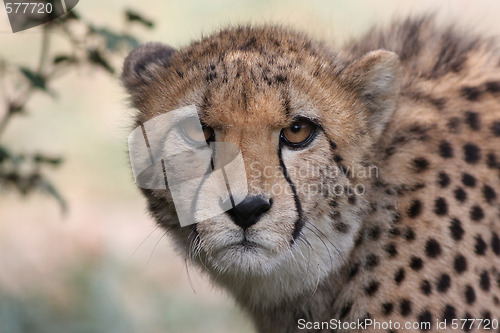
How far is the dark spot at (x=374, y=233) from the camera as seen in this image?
9.32 feet

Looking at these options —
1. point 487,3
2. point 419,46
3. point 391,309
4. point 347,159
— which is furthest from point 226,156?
point 487,3

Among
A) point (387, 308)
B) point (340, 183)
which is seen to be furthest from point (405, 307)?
point (340, 183)

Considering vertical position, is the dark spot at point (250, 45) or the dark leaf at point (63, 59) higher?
the dark spot at point (250, 45)

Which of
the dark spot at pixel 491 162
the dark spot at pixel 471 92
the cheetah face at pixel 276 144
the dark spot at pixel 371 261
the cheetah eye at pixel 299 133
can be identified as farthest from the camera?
the dark spot at pixel 471 92

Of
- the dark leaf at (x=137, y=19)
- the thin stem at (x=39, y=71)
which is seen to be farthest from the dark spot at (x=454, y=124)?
the thin stem at (x=39, y=71)

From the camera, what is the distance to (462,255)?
9.14 ft

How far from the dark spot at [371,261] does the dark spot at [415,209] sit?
0.21m

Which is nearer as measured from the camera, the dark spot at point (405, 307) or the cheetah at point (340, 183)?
the cheetah at point (340, 183)

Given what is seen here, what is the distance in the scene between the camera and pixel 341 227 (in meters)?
2.75

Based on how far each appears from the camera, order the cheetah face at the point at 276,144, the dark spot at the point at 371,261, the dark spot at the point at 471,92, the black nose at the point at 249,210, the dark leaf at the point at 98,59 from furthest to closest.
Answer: the dark leaf at the point at 98,59 → the dark spot at the point at 471,92 → the dark spot at the point at 371,261 → the cheetah face at the point at 276,144 → the black nose at the point at 249,210

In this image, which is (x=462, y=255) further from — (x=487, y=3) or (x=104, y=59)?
(x=487, y=3)

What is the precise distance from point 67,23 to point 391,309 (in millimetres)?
1770

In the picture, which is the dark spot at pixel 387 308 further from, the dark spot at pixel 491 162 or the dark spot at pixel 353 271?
the dark spot at pixel 491 162

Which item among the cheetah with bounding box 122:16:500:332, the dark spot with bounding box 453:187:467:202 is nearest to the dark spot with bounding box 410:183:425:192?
the cheetah with bounding box 122:16:500:332
